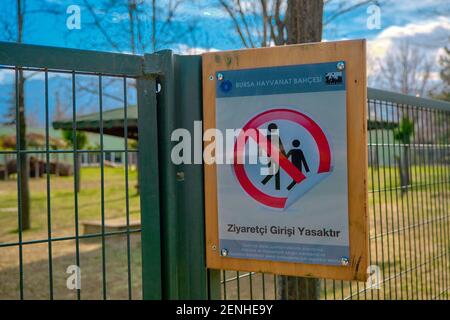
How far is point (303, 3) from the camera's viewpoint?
4.39 meters

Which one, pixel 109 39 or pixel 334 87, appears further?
pixel 109 39

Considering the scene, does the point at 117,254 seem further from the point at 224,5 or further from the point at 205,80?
the point at 205,80

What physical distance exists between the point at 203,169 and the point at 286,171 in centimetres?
32

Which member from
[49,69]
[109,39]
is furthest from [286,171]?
[109,39]

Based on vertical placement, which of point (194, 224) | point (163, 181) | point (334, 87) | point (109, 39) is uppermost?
point (109, 39)

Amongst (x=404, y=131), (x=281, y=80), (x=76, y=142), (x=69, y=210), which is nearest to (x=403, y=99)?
(x=404, y=131)

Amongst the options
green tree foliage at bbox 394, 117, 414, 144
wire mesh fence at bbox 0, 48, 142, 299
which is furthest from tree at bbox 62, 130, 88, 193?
green tree foliage at bbox 394, 117, 414, 144

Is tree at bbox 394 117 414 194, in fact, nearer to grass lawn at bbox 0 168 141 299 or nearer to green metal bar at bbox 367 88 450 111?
green metal bar at bbox 367 88 450 111

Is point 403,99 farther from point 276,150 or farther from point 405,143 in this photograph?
point 276,150

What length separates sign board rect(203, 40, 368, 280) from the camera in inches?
67.8

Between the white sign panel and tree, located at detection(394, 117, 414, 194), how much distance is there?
1922 mm

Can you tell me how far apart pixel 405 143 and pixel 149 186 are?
2.31 meters

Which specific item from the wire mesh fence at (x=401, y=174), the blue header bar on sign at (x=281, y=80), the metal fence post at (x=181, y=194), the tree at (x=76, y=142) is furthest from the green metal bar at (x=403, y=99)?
the tree at (x=76, y=142)

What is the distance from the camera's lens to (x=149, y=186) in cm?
193
